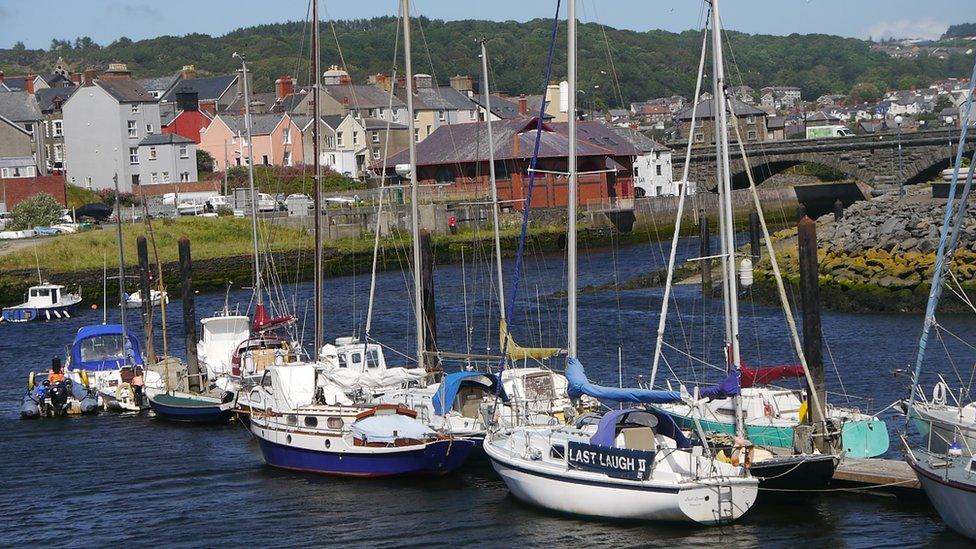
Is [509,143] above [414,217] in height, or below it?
above

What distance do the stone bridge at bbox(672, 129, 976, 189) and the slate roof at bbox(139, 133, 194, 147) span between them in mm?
39606

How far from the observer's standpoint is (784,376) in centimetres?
2956

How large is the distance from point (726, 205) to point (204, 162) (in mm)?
89655

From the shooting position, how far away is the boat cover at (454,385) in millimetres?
30391

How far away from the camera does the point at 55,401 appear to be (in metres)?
40.2

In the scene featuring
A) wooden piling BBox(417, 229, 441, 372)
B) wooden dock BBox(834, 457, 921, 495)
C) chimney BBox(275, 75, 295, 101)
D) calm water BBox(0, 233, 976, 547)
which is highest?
chimney BBox(275, 75, 295, 101)

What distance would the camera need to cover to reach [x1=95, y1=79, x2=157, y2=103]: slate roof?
103 m

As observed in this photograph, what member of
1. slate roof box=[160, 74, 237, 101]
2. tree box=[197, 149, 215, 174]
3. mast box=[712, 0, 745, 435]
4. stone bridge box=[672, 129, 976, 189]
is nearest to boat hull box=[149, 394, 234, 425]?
mast box=[712, 0, 745, 435]

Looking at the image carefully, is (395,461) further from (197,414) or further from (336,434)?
(197,414)

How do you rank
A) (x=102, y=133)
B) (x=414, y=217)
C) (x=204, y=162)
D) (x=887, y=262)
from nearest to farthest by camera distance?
(x=414, y=217)
(x=887, y=262)
(x=102, y=133)
(x=204, y=162)

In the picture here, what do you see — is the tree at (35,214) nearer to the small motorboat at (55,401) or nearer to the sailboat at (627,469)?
the small motorboat at (55,401)

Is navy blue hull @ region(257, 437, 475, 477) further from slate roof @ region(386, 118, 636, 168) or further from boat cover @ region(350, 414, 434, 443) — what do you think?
slate roof @ region(386, 118, 636, 168)

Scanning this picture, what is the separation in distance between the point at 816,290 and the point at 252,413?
13.8m

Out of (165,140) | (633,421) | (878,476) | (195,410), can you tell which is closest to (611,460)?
(633,421)
